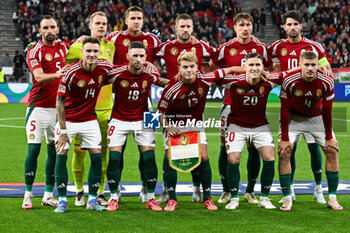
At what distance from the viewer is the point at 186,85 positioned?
6.79 meters

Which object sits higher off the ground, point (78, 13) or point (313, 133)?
point (78, 13)

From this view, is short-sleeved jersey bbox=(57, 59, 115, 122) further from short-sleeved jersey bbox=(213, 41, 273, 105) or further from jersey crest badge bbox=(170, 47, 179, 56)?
short-sleeved jersey bbox=(213, 41, 273, 105)

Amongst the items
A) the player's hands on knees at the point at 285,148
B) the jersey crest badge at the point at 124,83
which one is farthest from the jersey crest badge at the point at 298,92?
the jersey crest badge at the point at 124,83

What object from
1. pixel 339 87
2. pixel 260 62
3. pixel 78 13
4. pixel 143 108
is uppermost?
pixel 78 13

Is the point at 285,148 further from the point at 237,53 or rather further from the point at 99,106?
the point at 99,106

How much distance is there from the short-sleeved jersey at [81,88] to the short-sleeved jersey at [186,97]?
0.76 m

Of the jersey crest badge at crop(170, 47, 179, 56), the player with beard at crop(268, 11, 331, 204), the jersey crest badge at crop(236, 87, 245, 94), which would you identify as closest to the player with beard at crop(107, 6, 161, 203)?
the jersey crest badge at crop(170, 47, 179, 56)

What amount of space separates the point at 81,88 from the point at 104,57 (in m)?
1.05

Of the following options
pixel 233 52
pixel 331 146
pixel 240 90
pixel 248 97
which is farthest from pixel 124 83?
pixel 331 146

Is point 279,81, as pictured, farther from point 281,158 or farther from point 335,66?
point 335,66

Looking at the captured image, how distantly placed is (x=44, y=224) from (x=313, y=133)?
3584 millimetres

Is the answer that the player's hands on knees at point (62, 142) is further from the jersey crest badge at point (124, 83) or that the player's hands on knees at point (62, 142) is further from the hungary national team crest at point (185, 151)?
the hungary national team crest at point (185, 151)

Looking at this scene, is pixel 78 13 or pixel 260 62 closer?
pixel 260 62

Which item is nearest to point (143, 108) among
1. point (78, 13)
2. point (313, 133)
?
point (313, 133)
